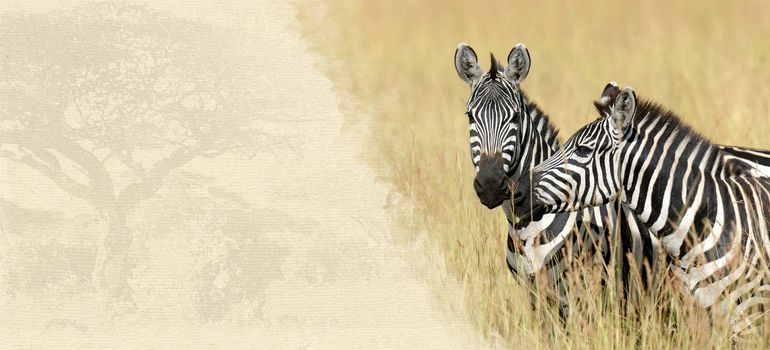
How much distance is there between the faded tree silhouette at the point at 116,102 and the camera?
30.8 feet

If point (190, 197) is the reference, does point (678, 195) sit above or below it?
below

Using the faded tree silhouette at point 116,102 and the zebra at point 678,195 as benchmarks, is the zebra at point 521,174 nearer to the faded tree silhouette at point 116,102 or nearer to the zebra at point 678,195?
the zebra at point 678,195

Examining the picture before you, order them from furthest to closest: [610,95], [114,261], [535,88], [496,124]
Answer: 1. [535,88]
2. [114,261]
3. [496,124]
4. [610,95]

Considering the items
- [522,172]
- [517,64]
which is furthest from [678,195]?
[517,64]

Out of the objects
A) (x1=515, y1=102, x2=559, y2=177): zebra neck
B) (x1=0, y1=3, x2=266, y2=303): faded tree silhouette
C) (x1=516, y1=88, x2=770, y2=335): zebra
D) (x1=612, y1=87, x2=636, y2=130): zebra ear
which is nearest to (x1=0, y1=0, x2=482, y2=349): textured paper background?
(x1=0, y1=3, x2=266, y2=303): faded tree silhouette

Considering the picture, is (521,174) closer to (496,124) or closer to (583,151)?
(496,124)

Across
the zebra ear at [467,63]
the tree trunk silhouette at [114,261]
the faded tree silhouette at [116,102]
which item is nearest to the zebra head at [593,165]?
the zebra ear at [467,63]

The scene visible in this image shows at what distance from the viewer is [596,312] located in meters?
7.16

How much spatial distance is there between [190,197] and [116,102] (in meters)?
1.37

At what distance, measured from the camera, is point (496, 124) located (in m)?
7.42

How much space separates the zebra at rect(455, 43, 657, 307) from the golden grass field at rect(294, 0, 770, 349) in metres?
0.28

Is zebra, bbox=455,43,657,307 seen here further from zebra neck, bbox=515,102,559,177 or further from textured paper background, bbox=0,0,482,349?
textured paper background, bbox=0,0,482,349

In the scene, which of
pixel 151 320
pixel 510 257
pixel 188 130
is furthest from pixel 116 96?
pixel 510 257

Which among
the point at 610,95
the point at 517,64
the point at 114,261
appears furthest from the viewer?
the point at 114,261
